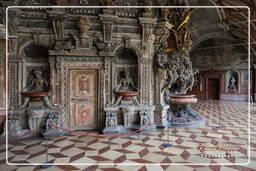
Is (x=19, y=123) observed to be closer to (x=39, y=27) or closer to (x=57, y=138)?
(x=57, y=138)

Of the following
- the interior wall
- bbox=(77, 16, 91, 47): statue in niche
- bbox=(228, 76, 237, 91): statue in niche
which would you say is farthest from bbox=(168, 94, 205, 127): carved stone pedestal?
bbox=(228, 76, 237, 91): statue in niche

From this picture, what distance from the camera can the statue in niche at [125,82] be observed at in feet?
17.1

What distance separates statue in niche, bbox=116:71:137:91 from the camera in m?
5.22

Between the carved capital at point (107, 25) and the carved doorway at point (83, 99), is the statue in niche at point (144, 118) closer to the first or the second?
the carved doorway at point (83, 99)

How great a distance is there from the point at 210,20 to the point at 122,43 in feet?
34.1

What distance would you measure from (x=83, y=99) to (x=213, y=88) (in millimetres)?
15600

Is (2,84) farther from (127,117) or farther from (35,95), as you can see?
(127,117)

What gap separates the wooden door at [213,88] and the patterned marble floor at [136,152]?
1234cm

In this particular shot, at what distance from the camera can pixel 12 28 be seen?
14.4ft

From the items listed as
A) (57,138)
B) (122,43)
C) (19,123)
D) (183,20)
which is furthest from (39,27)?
(183,20)

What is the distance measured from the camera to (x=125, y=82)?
5.21 m

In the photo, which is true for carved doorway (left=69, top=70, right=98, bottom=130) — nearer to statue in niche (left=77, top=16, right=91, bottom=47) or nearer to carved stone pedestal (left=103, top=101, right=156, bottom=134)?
carved stone pedestal (left=103, top=101, right=156, bottom=134)

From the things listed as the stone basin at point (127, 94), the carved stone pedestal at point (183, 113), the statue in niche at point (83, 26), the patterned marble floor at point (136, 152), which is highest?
the statue in niche at point (83, 26)

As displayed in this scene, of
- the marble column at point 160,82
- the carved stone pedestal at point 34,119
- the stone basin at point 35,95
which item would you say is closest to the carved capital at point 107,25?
the marble column at point 160,82
